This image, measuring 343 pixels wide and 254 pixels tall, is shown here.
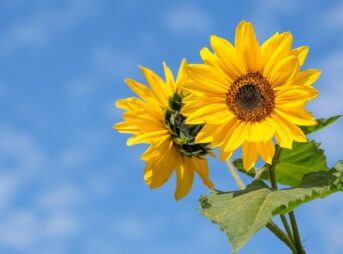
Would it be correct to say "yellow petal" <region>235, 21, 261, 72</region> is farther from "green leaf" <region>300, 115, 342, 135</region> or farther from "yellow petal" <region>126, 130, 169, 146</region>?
"yellow petal" <region>126, 130, 169, 146</region>

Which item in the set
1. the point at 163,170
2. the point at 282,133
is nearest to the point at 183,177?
A: the point at 163,170

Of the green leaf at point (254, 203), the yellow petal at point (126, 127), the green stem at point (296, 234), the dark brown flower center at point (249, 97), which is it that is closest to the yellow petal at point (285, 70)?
the dark brown flower center at point (249, 97)

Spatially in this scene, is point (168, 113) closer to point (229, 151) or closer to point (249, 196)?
point (229, 151)

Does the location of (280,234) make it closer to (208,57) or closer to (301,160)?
(301,160)

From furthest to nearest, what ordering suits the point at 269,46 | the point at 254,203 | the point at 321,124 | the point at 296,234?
the point at 321,124 < the point at 269,46 < the point at 296,234 < the point at 254,203

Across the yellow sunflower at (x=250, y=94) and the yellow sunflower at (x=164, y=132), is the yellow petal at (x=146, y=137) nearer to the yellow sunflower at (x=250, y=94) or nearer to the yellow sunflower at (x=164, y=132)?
the yellow sunflower at (x=164, y=132)

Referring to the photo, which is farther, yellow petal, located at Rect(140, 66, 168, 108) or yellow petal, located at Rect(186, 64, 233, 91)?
yellow petal, located at Rect(140, 66, 168, 108)

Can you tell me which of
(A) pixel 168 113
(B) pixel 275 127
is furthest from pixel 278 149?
(A) pixel 168 113

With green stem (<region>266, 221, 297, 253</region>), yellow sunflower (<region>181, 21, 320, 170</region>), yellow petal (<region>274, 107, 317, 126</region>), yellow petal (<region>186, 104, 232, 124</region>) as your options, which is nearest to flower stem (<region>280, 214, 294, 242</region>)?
green stem (<region>266, 221, 297, 253</region>)
